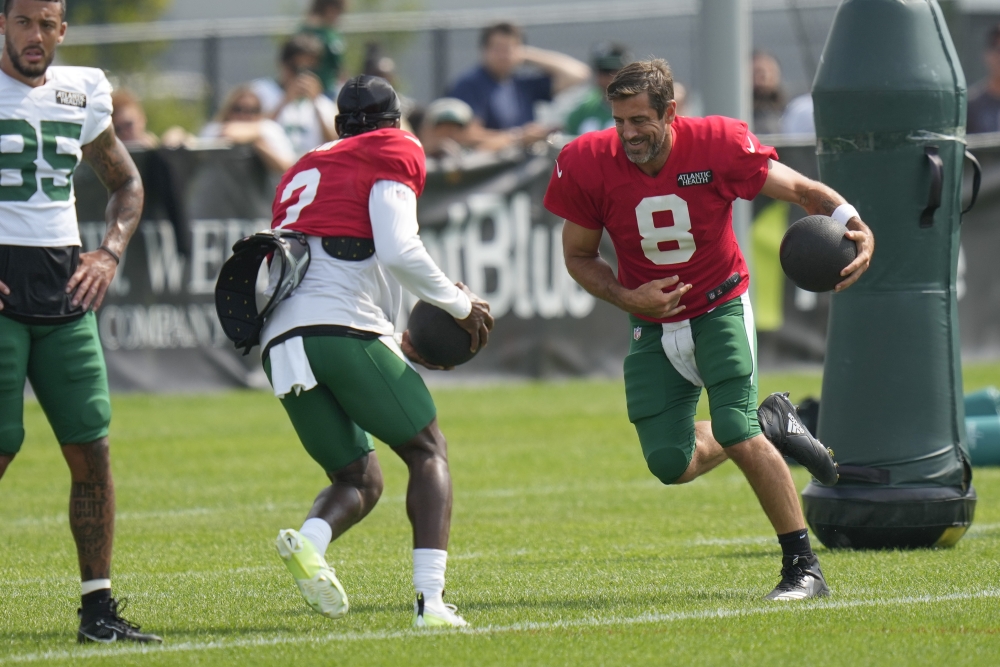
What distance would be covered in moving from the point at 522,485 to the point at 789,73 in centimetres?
996

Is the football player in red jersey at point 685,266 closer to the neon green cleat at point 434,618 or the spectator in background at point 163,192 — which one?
the neon green cleat at point 434,618

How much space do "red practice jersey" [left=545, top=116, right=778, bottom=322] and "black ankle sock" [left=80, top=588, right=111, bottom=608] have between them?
6.88 feet

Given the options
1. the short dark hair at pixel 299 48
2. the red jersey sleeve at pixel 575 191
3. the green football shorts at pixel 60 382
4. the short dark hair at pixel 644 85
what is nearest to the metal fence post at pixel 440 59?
the short dark hair at pixel 299 48

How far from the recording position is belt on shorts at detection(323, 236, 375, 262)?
5.25 metres

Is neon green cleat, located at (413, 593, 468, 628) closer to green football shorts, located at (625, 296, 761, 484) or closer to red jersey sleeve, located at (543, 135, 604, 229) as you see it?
green football shorts, located at (625, 296, 761, 484)

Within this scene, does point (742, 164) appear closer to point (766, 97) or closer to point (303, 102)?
point (303, 102)

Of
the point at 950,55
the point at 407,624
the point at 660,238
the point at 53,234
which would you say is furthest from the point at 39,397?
the point at 950,55

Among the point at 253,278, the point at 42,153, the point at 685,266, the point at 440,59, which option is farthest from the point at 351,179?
the point at 440,59

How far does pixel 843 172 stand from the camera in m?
6.73

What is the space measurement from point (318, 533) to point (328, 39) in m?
9.11

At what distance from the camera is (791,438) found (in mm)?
5832

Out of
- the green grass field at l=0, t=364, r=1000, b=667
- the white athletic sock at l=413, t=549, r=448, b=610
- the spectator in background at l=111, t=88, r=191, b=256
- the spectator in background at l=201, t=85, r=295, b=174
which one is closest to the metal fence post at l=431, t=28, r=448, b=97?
the spectator in background at l=201, t=85, r=295, b=174

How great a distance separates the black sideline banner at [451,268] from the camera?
1252 cm

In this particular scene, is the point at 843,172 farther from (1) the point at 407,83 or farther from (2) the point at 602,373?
(1) the point at 407,83
